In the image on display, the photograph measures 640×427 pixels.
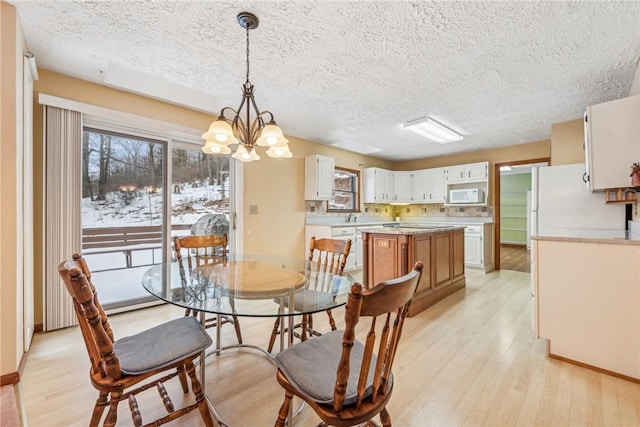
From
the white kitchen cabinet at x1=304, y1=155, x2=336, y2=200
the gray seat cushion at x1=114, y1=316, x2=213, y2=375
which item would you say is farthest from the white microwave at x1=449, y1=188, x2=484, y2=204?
the gray seat cushion at x1=114, y1=316, x2=213, y2=375

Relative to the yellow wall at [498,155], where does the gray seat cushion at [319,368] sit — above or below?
below

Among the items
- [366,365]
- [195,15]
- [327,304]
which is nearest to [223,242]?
[327,304]

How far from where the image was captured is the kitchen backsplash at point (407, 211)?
5113 millimetres

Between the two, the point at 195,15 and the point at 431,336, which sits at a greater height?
the point at 195,15

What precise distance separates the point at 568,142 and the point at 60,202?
5.99 meters

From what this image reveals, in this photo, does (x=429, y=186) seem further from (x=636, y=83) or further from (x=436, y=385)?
(x=436, y=385)

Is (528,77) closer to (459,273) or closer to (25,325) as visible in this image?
(459,273)

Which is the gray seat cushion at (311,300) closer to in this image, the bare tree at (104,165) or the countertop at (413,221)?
the bare tree at (104,165)

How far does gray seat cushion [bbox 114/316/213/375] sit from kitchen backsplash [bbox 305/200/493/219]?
347 cm

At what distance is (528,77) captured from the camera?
8.56 feet

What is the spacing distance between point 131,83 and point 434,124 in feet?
11.6

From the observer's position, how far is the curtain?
8.29 ft

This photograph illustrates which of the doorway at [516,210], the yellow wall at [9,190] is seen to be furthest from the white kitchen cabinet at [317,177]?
the doorway at [516,210]

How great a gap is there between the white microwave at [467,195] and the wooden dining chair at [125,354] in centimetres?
538
